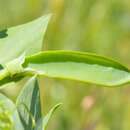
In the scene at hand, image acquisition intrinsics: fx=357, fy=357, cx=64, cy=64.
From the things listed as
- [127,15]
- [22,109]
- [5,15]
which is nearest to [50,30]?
[5,15]

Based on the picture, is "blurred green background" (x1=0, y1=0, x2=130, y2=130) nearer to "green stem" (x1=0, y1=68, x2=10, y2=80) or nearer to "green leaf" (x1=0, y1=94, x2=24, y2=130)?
"green leaf" (x1=0, y1=94, x2=24, y2=130)

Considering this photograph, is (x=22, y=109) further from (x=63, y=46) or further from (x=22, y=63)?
(x=63, y=46)

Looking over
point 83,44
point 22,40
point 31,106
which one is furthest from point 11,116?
point 83,44

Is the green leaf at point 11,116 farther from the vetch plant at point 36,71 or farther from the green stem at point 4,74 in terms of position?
the green stem at point 4,74

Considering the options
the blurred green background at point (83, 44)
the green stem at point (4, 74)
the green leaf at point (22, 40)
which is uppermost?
the green leaf at point (22, 40)

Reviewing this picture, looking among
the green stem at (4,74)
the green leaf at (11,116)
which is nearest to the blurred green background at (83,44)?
the green leaf at (11,116)

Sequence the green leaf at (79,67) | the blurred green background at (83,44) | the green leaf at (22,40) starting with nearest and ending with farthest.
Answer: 1. the green leaf at (79,67)
2. the green leaf at (22,40)
3. the blurred green background at (83,44)
